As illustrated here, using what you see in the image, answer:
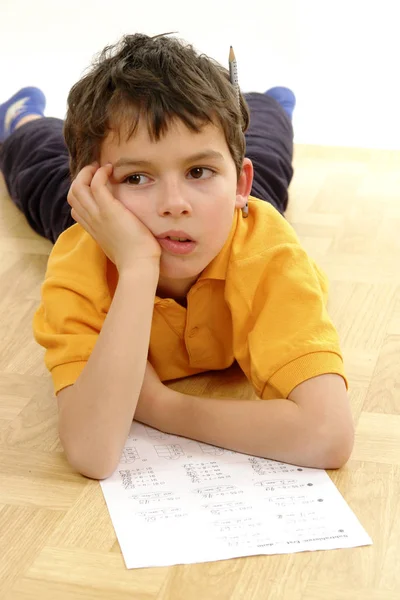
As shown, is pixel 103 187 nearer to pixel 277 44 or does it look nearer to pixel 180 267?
pixel 180 267

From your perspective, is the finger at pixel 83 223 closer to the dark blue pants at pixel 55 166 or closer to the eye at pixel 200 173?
the eye at pixel 200 173

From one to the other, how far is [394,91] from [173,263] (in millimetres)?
1454

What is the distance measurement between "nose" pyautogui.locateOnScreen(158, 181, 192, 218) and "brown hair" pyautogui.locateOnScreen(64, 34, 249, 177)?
6 centimetres

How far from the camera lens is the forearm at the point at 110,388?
110cm

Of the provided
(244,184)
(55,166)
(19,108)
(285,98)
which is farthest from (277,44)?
(244,184)

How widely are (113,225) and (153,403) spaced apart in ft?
0.71

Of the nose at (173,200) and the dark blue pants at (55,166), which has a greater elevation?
the nose at (173,200)

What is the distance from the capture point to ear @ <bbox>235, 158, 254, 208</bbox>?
1230 mm

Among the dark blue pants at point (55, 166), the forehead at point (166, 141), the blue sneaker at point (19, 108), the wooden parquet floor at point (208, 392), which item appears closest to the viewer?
the wooden parquet floor at point (208, 392)

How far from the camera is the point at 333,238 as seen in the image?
1.82 meters

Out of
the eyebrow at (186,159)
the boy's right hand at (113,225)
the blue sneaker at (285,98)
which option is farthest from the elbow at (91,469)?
the blue sneaker at (285,98)

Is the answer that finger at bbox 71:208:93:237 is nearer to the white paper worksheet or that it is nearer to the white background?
the white paper worksheet

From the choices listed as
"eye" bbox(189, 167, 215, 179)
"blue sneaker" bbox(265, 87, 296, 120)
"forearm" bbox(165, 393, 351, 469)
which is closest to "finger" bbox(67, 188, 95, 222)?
"eye" bbox(189, 167, 215, 179)

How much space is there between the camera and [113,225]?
1.14 meters
